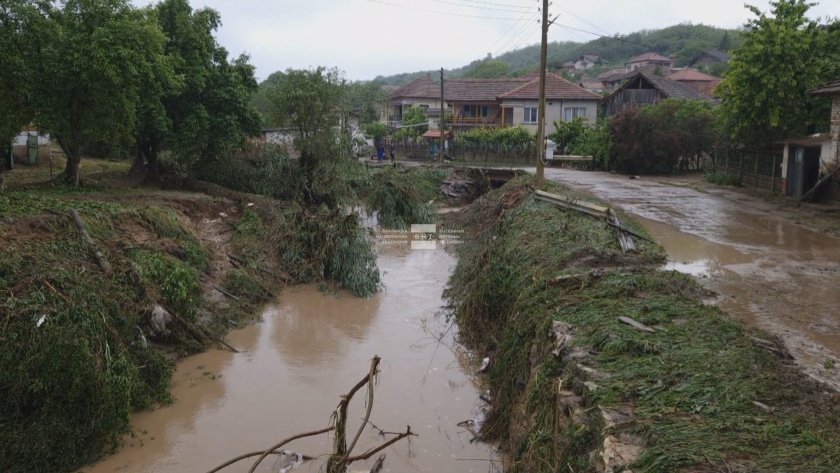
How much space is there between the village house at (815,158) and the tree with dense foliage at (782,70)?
122 cm

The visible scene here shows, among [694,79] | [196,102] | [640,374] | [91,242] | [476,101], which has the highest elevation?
[694,79]

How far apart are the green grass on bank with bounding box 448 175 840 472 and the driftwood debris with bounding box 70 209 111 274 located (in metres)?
6.52

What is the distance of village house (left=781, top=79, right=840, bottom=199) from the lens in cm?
2069

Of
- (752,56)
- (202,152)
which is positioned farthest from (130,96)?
(752,56)

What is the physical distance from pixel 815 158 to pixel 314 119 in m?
18.5

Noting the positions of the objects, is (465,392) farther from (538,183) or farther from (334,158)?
(334,158)

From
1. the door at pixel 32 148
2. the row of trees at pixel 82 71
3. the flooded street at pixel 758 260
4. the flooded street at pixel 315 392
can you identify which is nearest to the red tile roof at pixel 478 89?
the flooded street at pixel 758 260

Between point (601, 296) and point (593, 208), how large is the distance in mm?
6639

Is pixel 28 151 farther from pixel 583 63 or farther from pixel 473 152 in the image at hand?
pixel 583 63

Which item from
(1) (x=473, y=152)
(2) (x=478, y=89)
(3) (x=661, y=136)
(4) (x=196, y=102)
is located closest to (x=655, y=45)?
(2) (x=478, y=89)

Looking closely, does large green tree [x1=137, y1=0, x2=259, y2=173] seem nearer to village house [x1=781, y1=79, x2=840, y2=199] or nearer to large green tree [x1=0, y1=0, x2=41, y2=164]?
large green tree [x1=0, y1=0, x2=41, y2=164]

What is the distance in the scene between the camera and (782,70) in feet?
75.3

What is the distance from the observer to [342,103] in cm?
2423

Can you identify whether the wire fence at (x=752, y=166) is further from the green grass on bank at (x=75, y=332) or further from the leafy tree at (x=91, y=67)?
the leafy tree at (x=91, y=67)
